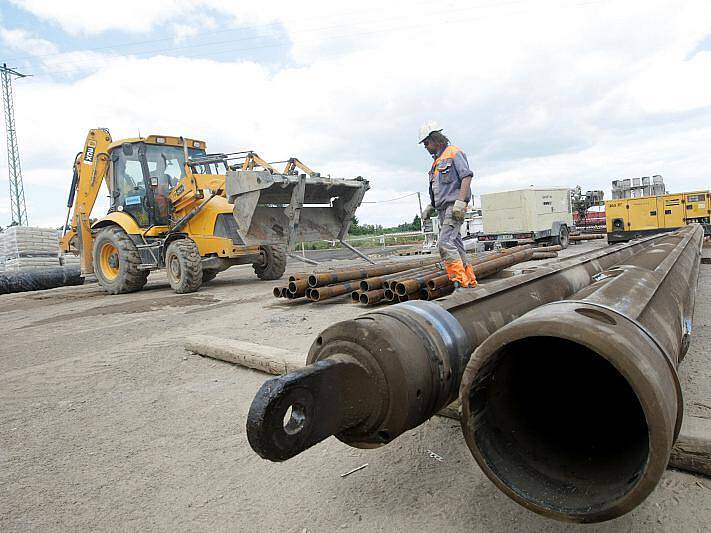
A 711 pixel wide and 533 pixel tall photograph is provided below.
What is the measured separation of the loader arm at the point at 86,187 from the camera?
9.30m

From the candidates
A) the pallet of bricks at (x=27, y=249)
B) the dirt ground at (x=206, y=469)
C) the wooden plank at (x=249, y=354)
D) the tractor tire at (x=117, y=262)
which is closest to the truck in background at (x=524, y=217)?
the tractor tire at (x=117, y=262)

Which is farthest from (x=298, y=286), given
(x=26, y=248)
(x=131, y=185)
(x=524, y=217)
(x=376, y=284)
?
(x=524, y=217)

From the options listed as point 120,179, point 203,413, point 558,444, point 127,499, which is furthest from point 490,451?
point 120,179

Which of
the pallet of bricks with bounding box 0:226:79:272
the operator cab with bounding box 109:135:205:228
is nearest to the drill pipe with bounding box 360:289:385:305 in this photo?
the operator cab with bounding box 109:135:205:228

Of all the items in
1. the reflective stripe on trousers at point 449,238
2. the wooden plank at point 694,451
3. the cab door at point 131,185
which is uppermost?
the cab door at point 131,185

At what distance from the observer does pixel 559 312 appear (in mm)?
1301

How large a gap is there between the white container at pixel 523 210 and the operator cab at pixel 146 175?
11.0m

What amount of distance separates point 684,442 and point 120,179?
31.9 feet

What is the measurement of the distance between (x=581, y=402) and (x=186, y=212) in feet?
27.2

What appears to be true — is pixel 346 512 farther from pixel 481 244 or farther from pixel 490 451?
pixel 481 244

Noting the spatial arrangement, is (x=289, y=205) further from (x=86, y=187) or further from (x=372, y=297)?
(x=86, y=187)

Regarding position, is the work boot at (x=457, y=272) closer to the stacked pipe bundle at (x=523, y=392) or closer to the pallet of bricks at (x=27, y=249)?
the stacked pipe bundle at (x=523, y=392)

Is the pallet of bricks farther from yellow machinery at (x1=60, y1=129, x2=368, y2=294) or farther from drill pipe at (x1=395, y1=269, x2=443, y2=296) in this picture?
drill pipe at (x1=395, y1=269, x2=443, y2=296)

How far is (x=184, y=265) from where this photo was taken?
7.99 meters
